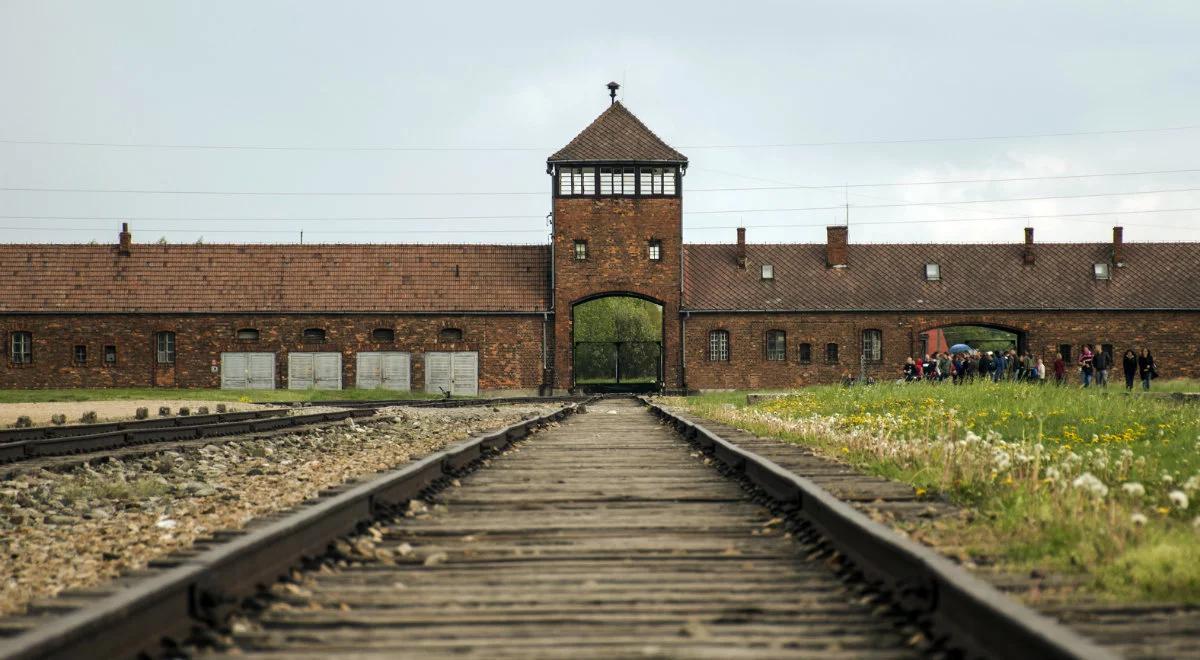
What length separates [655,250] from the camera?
143ft

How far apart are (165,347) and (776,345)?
24074 millimetres

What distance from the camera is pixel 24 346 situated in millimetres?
43219

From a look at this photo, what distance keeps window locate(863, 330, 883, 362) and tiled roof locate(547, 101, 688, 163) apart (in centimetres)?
1054

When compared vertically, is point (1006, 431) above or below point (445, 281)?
below

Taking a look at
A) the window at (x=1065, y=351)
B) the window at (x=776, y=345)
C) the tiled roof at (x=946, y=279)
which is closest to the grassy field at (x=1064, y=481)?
the window at (x=776, y=345)

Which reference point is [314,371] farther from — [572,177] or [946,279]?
[946,279]

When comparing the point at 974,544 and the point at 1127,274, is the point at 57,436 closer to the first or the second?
the point at 974,544

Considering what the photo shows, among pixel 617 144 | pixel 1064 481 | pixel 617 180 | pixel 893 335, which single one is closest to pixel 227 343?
pixel 617 180

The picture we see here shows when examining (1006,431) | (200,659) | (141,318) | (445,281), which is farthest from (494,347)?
(200,659)

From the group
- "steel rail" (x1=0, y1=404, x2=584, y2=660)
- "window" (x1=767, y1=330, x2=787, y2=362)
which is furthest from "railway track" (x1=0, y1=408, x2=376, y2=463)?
A: "window" (x1=767, y1=330, x2=787, y2=362)

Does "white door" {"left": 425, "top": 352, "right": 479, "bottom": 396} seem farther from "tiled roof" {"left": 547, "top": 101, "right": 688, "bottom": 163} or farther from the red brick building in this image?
"tiled roof" {"left": 547, "top": 101, "right": 688, "bottom": 163}

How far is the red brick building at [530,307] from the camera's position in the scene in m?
43.2

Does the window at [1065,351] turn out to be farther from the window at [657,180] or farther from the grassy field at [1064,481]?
the grassy field at [1064,481]

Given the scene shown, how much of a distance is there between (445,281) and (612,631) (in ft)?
136
